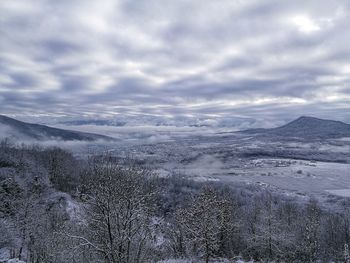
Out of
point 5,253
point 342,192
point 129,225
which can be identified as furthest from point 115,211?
point 342,192

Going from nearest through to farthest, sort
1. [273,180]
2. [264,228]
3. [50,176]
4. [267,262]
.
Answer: [267,262] < [264,228] < [50,176] < [273,180]

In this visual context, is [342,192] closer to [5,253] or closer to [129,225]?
[5,253]

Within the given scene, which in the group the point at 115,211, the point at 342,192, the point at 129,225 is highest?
the point at 115,211

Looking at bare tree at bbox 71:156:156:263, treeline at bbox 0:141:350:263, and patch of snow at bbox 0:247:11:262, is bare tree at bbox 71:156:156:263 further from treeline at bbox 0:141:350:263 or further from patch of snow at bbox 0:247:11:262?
Answer: patch of snow at bbox 0:247:11:262

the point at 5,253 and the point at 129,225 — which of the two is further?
the point at 5,253

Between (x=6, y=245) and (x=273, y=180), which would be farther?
(x=273, y=180)

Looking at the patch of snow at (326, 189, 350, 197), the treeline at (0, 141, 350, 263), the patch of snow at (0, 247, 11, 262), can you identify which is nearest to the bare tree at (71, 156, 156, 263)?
the treeline at (0, 141, 350, 263)

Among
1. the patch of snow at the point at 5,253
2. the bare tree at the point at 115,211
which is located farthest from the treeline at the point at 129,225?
the patch of snow at the point at 5,253

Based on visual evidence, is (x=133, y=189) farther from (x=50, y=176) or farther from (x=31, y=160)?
(x=31, y=160)

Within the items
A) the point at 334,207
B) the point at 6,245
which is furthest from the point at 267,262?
the point at 334,207
